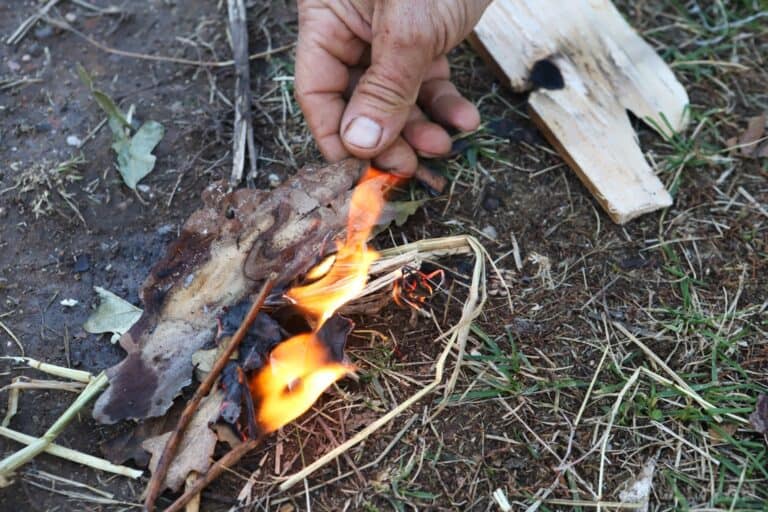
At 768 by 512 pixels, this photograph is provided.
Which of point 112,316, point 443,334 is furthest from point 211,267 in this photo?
point 443,334

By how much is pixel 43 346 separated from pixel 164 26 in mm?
1733

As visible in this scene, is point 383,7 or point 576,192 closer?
point 383,7

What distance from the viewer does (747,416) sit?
236cm

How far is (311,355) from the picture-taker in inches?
90.6

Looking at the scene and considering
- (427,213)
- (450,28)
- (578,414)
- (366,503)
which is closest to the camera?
(366,503)

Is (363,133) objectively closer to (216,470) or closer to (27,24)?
(216,470)

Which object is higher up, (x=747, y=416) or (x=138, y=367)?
(x=138, y=367)

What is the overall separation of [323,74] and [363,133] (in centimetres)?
36

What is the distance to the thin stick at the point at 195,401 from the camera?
6.95 ft

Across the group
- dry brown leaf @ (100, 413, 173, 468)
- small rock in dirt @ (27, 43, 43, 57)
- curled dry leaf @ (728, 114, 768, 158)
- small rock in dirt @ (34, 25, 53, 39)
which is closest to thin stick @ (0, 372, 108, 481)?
dry brown leaf @ (100, 413, 173, 468)

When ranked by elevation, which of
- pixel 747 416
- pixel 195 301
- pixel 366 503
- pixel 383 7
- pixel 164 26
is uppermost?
pixel 383 7

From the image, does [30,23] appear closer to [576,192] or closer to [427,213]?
[427,213]

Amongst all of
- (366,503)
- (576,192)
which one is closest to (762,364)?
(576,192)

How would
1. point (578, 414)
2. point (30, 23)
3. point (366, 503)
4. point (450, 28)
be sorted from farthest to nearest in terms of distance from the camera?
1. point (30, 23)
2. point (450, 28)
3. point (578, 414)
4. point (366, 503)
